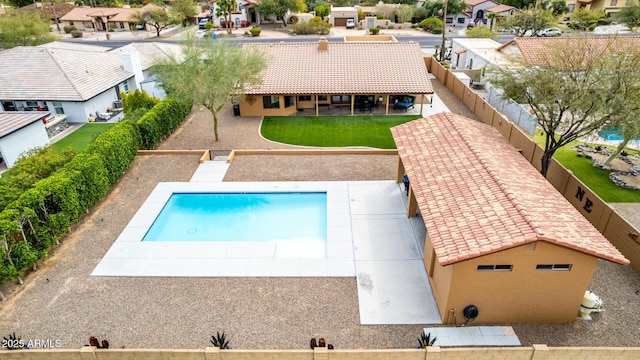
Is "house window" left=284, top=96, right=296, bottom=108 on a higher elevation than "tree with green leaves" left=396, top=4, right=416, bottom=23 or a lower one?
lower

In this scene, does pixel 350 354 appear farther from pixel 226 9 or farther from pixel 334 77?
pixel 226 9

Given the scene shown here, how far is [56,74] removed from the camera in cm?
3209

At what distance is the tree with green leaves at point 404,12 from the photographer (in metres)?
70.8

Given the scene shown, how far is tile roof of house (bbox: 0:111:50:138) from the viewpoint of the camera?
2330 cm

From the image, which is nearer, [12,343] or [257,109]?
[12,343]

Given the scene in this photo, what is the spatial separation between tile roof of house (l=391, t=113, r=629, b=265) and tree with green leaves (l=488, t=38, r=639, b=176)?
286 centimetres

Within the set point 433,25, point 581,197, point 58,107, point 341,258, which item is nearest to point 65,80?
point 58,107

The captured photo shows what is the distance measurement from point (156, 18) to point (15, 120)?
48.1 meters

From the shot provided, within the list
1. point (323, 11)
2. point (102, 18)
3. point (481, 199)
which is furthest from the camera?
point (323, 11)

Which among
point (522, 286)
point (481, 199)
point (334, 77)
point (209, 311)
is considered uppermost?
point (334, 77)

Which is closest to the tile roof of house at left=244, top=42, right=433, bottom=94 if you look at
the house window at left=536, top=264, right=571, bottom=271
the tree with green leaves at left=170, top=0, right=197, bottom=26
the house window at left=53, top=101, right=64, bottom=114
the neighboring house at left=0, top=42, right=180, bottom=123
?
the neighboring house at left=0, top=42, right=180, bottom=123

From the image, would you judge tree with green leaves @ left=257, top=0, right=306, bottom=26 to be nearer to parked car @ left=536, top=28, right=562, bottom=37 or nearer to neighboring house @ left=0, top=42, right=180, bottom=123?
neighboring house @ left=0, top=42, right=180, bottom=123

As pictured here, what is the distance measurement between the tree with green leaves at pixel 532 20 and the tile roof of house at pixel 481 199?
4309 centimetres

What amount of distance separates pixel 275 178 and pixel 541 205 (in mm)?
13429
